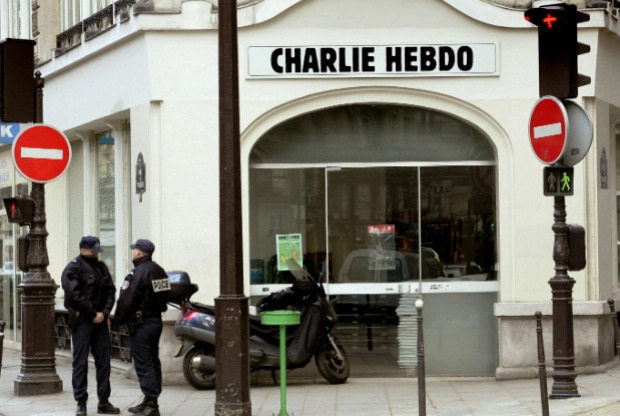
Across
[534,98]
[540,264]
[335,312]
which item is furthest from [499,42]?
[335,312]

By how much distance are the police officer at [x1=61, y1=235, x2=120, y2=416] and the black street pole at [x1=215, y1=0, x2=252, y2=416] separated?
75.0 inches

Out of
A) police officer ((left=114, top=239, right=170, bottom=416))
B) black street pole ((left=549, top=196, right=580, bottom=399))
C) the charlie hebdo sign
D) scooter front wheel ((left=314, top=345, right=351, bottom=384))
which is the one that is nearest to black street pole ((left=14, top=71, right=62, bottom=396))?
police officer ((left=114, top=239, right=170, bottom=416))

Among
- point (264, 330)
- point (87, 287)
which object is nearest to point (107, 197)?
point (264, 330)

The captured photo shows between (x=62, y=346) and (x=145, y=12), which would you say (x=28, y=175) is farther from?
(x=62, y=346)

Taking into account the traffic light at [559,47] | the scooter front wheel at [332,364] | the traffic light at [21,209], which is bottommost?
the scooter front wheel at [332,364]

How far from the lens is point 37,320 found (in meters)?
14.2

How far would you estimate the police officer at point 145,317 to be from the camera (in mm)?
12250

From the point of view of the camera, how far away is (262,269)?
15.3 metres

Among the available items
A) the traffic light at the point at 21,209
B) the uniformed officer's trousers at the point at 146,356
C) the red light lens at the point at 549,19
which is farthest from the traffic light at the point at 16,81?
the red light lens at the point at 549,19

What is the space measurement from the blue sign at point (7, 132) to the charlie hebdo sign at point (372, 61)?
324 cm

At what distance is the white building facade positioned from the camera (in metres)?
14.8

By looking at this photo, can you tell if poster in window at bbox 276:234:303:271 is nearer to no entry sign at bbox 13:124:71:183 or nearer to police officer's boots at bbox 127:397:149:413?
no entry sign at bbox 13:124:71:183

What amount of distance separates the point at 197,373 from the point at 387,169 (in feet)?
10.9

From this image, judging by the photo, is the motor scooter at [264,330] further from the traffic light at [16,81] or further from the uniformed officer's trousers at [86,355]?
the traffic light at [16,81]
